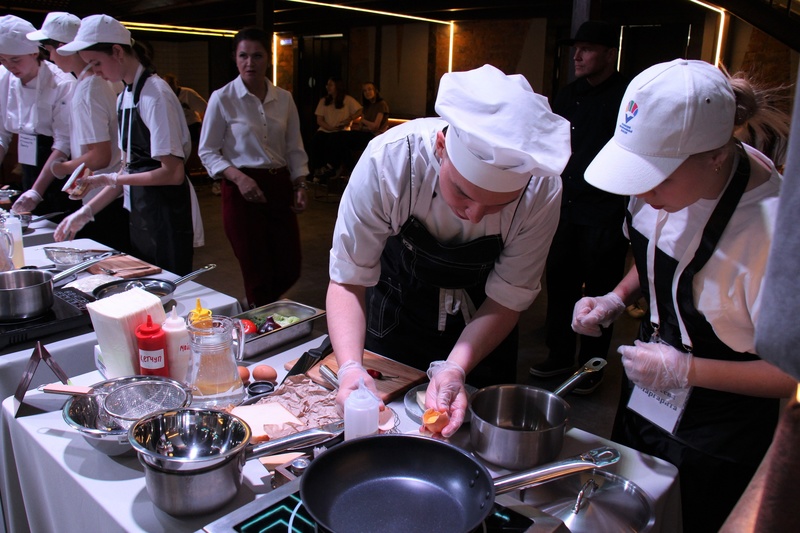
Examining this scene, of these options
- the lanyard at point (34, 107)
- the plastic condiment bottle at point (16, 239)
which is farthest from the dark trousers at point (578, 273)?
the lanyard at point (34, 107)

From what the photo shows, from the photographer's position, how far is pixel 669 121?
1.21 metres

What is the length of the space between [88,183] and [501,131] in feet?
8.18

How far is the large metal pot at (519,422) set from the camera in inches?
47.6

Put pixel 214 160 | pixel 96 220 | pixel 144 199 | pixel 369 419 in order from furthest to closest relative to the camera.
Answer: pixel 214 160 < pixel 96 220 < pixel 144 199 < pixel 369 419

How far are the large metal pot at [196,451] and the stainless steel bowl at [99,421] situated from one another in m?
0.10

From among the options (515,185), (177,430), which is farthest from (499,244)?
(177,430)

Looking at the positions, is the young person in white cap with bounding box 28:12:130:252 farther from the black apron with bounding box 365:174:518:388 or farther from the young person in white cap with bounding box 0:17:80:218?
the black apron with bounding box 365:174:518:388

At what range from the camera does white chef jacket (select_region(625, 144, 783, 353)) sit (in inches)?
48.7

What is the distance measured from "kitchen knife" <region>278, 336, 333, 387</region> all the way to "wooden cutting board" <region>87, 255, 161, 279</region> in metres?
1.02

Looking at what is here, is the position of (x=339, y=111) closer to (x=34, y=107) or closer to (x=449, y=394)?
(x=34, y=107)

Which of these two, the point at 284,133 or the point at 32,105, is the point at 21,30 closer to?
the point at 32,105

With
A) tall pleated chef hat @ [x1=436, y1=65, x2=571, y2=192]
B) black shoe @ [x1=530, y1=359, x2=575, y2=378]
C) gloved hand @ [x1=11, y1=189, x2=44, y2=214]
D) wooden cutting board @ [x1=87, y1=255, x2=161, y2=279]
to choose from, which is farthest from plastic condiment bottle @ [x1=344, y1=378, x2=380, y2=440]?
gloved hand @ [x1=11, y1=189, x2=44, y2=214]

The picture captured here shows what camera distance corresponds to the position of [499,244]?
162 cm

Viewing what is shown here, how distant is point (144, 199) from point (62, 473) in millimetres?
2076
